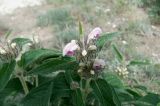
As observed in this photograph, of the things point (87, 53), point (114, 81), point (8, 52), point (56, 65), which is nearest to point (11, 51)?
point (8, 52)

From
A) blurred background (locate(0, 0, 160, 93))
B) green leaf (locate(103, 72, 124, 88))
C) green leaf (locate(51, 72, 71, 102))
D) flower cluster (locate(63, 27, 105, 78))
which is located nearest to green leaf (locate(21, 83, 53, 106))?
green leaf (locate(51, 72, 71, 102))

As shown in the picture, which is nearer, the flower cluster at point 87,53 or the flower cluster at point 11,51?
the flower cluster at point 87,53

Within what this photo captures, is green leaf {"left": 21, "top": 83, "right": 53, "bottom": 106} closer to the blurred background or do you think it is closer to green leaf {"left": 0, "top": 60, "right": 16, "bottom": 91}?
green leaf {"left": 0, "top": 60, "right": 16, "bottom": 91}

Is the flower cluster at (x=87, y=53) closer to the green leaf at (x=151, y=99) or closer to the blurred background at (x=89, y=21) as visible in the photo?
the green leaf at (x=151, y=99)

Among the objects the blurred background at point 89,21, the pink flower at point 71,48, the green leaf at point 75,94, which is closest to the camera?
the pink flower at point 71,48

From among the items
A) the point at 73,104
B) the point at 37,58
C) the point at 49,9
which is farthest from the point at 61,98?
the point at 49,9

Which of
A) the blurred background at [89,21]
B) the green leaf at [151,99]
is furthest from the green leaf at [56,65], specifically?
the blurred background at [89,21]
